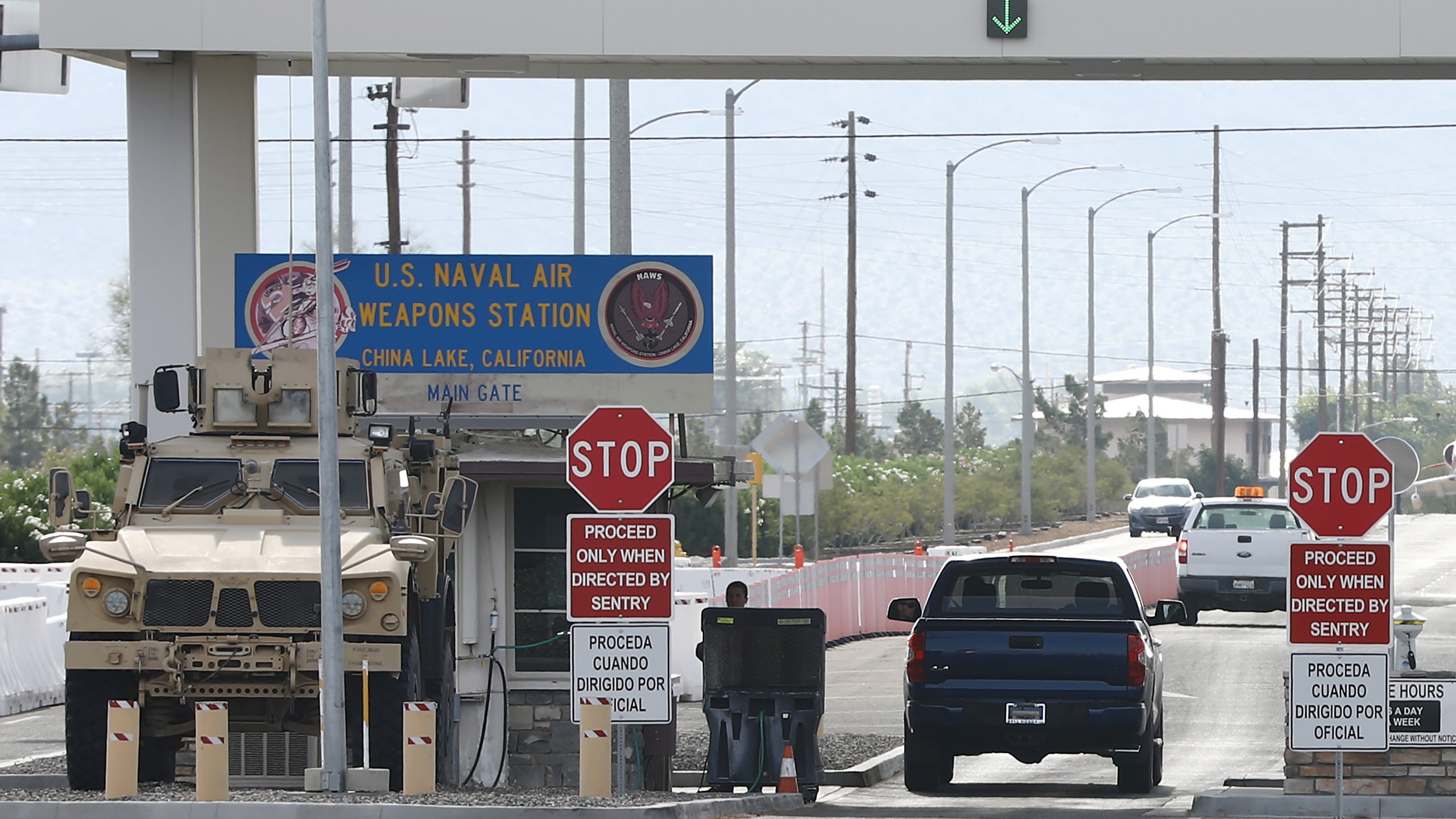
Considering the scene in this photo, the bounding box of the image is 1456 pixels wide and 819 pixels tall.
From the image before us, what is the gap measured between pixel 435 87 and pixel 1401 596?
2768 cm

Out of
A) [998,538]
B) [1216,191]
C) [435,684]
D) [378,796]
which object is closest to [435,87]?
[435,684]

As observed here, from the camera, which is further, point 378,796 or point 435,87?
point 435,87

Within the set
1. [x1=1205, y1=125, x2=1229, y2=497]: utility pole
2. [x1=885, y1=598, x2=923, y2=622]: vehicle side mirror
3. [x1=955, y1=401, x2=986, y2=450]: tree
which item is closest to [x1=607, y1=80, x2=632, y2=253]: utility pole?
[x1=885, y1=598, x2=923, y2=622]: vehicle side mirror

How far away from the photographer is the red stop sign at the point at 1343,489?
560 inches

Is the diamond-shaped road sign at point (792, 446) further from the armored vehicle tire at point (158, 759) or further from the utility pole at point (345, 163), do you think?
the armored vehicle tire at point (158, 759)

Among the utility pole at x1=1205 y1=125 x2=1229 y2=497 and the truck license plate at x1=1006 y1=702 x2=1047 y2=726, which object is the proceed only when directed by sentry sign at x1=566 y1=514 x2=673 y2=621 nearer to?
the truck license plate at x1=1006 y1=702 x2=1047 y2=726

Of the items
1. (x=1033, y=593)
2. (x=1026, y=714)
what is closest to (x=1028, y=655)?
(x=1026, y=714)

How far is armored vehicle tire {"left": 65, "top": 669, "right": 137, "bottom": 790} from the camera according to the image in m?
14.9

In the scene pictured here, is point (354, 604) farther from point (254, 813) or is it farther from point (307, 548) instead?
point (254, 813)

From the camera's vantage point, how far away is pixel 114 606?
586 inches

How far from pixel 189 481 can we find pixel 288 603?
1654 mm

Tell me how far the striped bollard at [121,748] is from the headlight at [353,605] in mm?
1693

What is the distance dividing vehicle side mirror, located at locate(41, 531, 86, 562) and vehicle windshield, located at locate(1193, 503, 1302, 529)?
69.7 feet

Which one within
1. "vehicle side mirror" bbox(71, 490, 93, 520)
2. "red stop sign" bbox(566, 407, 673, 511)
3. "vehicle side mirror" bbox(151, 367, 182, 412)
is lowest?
"vehicle side mirror" bbox(71, 490, 93, 520)
